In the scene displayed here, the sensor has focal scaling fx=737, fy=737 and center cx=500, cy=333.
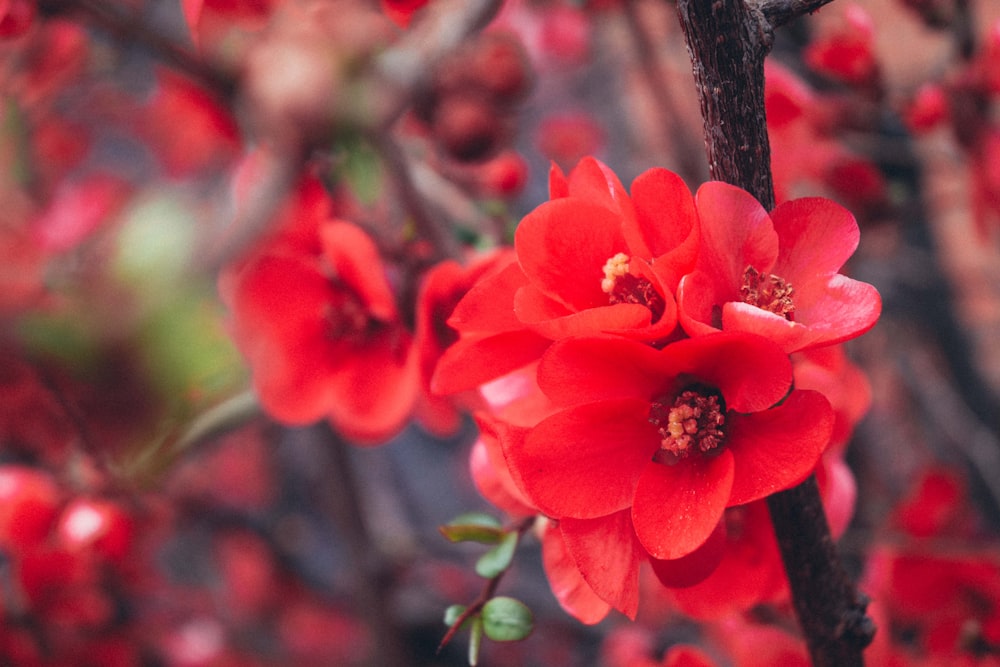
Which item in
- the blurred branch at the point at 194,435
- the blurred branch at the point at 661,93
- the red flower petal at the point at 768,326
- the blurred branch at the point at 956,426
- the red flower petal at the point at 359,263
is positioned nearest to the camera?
the red flower petal at the point at 768,326

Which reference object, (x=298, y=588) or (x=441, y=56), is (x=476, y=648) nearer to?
(x=441, y=56)

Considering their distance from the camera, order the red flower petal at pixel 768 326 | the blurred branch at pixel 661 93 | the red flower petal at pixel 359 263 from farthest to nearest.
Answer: the blurred branch at pixel 661 93 → the red flower petal at pixel 359 263 → the red flower petal at pixel 768 326

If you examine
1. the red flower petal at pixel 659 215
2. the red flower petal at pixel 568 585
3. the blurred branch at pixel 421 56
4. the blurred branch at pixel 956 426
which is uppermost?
the blurred branch at pixel 421 56

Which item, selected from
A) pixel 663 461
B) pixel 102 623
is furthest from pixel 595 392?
pixel 102 623

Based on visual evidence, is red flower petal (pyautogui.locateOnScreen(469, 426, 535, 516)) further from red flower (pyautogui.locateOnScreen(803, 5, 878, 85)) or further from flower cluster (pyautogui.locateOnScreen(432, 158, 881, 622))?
red flower (pyautogui.locateOnScreen(803, 5, 878, 85))

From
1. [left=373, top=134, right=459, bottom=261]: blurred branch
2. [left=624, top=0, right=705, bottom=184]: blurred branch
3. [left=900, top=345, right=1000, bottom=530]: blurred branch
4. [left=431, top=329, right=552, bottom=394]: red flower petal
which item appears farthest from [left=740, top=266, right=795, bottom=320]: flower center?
[left=900, top=345, right=1000, bottom=530]: blurred branch

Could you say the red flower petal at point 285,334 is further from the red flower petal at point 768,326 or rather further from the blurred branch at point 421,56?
the red flower petal at point 768,326

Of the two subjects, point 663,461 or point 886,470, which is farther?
point 886,470

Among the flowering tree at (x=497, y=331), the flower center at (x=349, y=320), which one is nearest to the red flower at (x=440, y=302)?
the flowering tree at (x=497, y=331)
